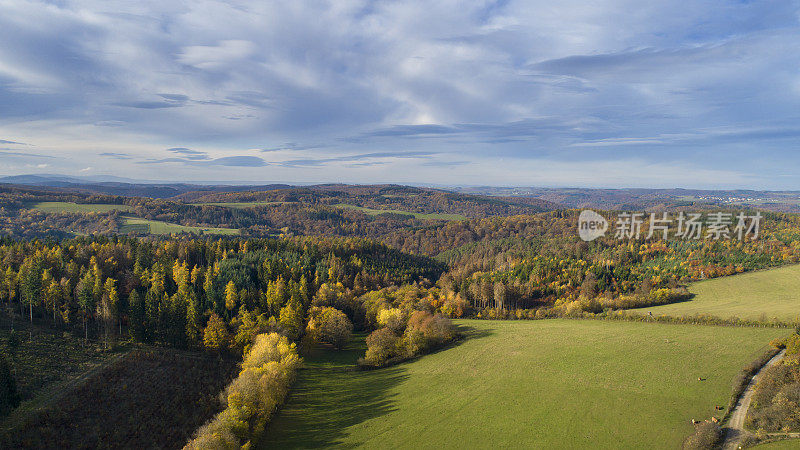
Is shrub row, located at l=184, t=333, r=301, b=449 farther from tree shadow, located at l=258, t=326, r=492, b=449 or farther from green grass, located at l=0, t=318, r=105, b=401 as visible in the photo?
green grass, located at l=0, t=318, r=105, b=401

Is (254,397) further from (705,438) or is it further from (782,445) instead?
(782,445)

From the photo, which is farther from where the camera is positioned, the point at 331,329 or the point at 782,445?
the point at 331,329

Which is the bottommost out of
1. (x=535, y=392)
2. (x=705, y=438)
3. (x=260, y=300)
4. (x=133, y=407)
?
(x=133, y=407)

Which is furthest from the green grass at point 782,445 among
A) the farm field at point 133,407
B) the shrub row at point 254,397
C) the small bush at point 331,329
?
the small bush at point 331,329

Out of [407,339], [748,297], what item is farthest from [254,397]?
[748,297]

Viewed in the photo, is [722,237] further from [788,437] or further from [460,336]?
[788,437]

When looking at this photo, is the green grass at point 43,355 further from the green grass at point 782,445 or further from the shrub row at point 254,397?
the green grass at point 782,445

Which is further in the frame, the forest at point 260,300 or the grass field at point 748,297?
the grass field at point 748,297
